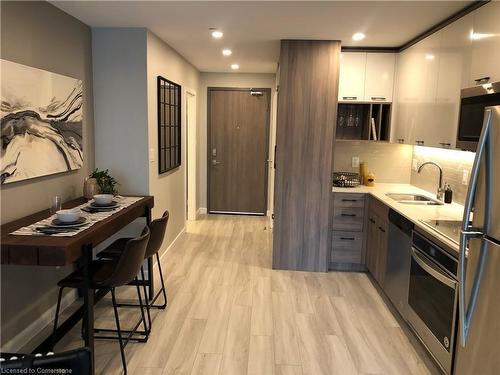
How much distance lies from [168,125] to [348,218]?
7.55ft

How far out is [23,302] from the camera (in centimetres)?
279

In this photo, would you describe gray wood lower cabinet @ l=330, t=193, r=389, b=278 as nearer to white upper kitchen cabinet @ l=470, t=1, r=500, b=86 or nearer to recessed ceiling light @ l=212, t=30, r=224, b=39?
white upper kitchen cabinet @ l=470, t=1, r=500, b=86

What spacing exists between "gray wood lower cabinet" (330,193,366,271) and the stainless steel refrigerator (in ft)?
7.16

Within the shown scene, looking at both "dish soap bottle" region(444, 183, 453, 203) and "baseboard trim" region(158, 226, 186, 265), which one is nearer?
"dish soap bottle" region(444, 183, 453, 203)

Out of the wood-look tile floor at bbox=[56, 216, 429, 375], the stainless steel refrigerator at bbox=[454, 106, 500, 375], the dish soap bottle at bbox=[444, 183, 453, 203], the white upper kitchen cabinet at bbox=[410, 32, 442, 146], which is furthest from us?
the dish soap bottle at bbox=[444, 183, 453, 203]

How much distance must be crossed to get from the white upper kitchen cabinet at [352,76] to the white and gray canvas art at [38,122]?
2651 mm

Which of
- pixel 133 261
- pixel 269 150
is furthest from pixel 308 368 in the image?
pixel 269 150

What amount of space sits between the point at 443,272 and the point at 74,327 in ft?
8.72

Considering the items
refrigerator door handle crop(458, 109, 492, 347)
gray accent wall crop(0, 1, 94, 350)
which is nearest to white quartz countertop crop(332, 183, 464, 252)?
refrigerator door handle crop(458, 109, 492, 347)

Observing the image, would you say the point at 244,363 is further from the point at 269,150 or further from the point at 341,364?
the point at 269,150

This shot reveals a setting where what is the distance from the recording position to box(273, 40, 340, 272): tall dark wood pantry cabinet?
13.4ft

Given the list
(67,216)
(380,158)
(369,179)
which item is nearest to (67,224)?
(67,216)

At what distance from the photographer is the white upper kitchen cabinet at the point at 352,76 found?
4.32 m

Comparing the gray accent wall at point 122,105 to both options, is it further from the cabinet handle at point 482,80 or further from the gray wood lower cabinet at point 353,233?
the cabinet handle at point 482,80
